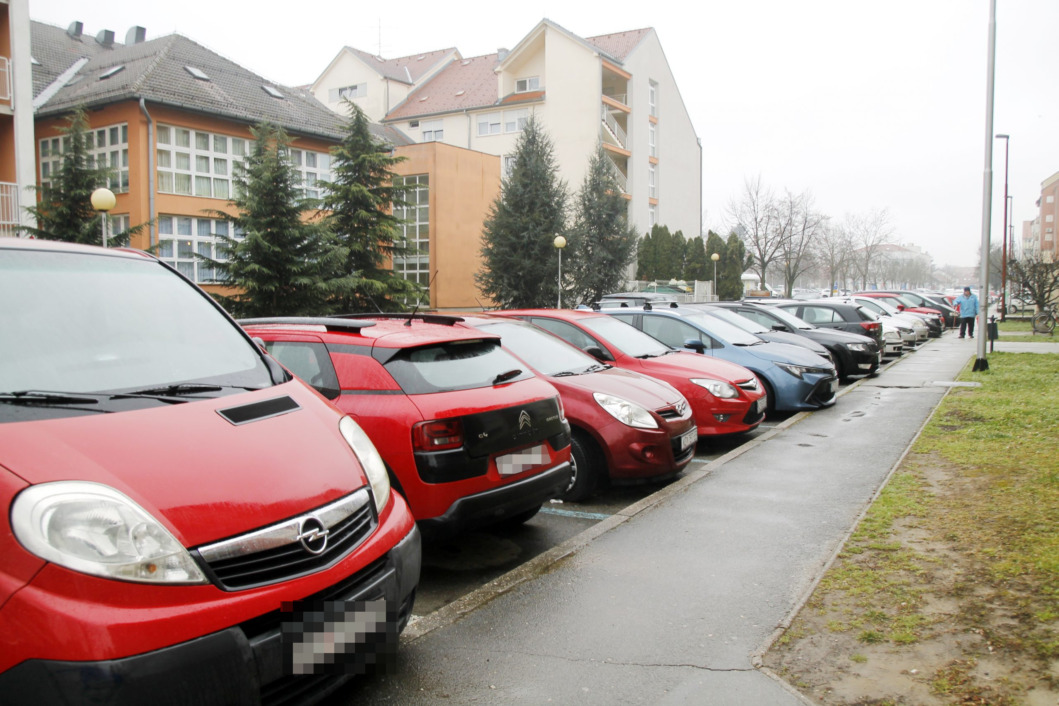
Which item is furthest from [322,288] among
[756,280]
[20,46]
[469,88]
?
[756,280]

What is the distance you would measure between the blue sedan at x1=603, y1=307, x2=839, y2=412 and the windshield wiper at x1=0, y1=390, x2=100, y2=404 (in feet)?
28.9

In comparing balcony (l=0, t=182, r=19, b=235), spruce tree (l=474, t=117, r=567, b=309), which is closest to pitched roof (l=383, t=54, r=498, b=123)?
spruce tree (l=474, t=117, r=567, b=309)

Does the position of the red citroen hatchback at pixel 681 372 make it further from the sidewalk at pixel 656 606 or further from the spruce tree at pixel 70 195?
the spruce tree at pixel 70 195

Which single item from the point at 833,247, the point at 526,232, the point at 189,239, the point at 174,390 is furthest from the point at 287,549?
the point at 833,247

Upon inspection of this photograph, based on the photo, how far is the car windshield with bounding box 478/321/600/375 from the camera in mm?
7316

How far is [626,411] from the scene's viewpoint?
6.84 meters

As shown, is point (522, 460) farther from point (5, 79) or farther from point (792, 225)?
point (792, 225)

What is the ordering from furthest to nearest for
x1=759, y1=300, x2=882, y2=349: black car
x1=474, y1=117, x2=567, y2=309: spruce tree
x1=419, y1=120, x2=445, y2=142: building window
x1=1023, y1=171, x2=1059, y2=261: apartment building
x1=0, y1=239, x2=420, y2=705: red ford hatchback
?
1. x1=1023, y1=171, x2=1059, y2=261: apartment building
2. x1=419, y1=120, x2=445, y2=142: building window
3. x1=474, y1=117, x2=567, y2=309: spruce tree
4. x1=759, y1=300, x2=882, y2=349: black car
5. x1=0, y1=239, x2=420, y2=705: red ford hatchback

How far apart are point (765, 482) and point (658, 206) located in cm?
4638

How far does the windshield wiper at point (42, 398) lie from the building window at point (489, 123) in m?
47.6

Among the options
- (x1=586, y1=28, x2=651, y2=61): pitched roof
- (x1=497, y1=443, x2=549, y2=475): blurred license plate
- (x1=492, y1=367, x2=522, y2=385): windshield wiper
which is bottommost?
(x1=497, y1=443, x2=549, y2=475): blurred license plate

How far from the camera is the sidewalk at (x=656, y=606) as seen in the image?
11.5 feet

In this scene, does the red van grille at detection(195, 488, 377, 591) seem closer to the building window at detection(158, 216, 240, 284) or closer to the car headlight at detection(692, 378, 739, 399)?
the car headlight at detection(692, 378, 739, 399)

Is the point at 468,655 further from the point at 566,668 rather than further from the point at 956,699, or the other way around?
the point at 956,699
